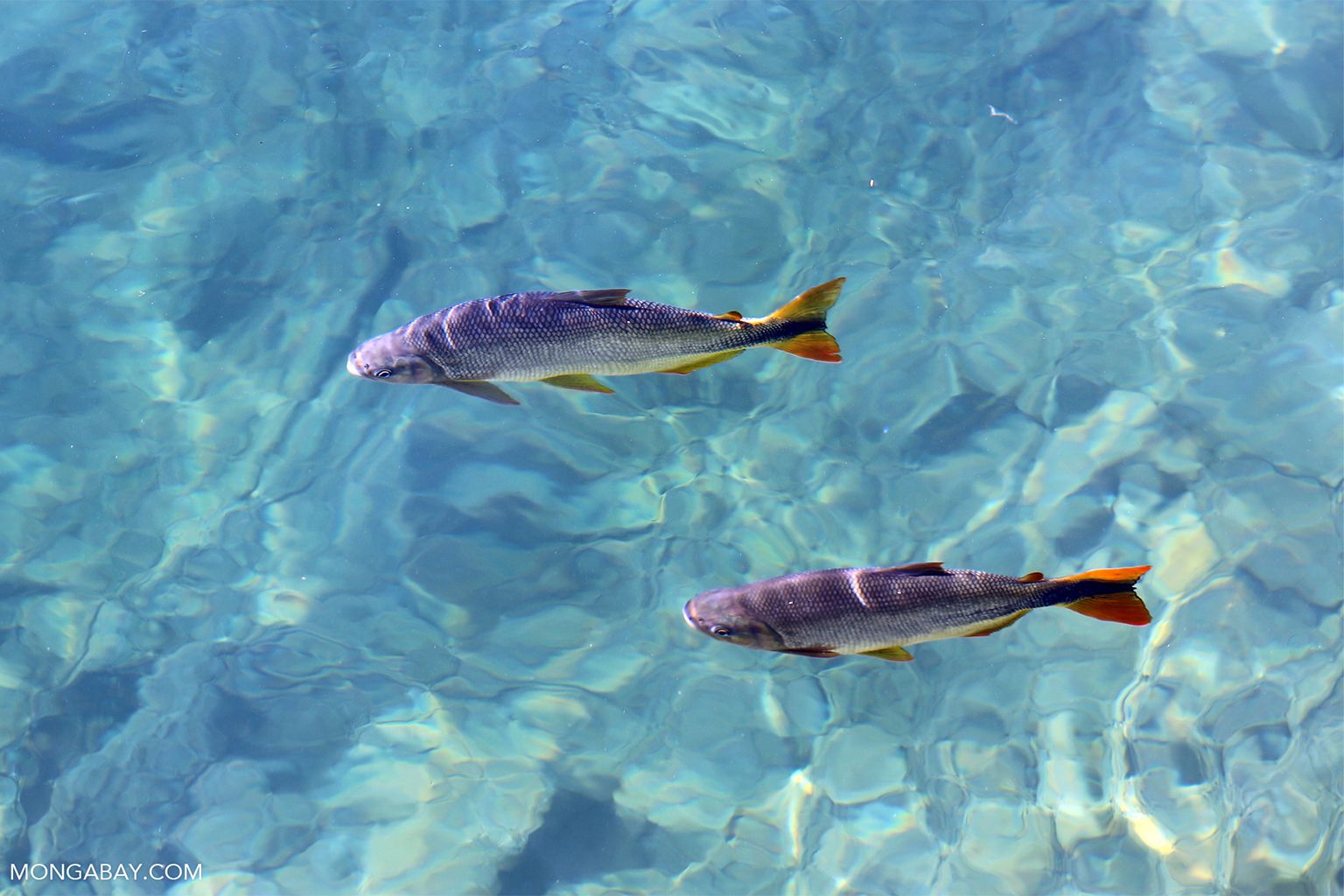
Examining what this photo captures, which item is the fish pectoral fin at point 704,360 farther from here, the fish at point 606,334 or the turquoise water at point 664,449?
the turquoise water at point 664,449

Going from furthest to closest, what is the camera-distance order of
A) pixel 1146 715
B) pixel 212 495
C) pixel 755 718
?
pixel 212 495, pixel 755 718, pixel 1146 715

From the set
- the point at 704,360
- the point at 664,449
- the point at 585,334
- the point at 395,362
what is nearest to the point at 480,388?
the point at 395,362

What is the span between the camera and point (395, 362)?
411cm

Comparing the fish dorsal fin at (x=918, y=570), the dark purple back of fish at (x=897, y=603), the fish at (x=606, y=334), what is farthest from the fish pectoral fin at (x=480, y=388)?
the fish dorsal fin at (x=918, y=570)

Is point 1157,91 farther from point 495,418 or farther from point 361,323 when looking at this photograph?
point 361,323

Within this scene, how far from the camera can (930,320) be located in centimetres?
625

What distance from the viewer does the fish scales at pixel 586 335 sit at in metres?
3.71

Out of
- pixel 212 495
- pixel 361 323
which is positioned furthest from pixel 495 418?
pixel 212 495

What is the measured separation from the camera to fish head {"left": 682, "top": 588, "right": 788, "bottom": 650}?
3.62 meters

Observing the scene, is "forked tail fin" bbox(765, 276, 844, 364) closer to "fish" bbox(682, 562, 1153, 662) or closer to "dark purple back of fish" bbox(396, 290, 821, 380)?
"dark purple back of fish" bbox(396, 290, 821, 380)

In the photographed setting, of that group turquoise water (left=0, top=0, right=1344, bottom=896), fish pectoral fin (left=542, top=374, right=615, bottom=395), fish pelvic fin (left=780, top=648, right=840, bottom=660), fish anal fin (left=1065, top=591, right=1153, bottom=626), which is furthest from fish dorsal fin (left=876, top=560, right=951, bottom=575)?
turquoise water (left=0, top=0, right=1344, bottom=896)

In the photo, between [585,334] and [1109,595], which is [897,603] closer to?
[1109,595]

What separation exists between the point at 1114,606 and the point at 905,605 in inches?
36.5

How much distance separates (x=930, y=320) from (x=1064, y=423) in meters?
1.31
